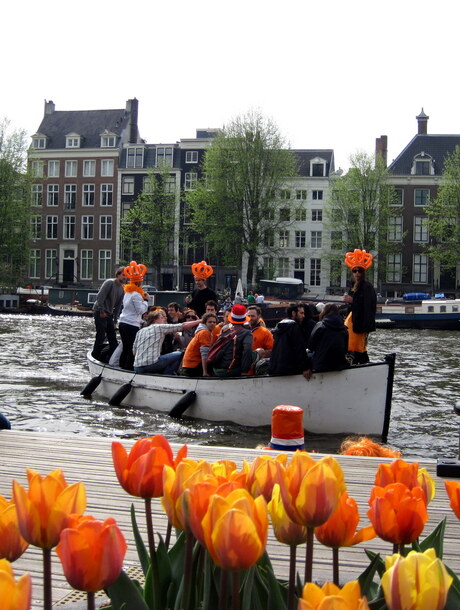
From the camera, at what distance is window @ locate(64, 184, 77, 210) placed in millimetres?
54031

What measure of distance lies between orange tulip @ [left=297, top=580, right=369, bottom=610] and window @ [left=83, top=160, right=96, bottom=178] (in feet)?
180

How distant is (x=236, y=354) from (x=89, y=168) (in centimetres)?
4685

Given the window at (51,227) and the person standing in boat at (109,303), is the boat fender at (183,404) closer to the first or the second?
the person standing in boat at (109,303)

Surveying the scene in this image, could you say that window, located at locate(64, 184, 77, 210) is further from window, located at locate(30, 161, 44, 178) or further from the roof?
the roof

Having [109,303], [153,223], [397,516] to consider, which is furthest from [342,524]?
[153,223]

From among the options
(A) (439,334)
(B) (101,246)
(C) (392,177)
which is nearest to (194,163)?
(B) (101,246)

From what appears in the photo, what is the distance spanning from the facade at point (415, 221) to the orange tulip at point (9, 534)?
47.7 metres

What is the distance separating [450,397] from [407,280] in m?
36.5

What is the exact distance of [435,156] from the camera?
4888cm

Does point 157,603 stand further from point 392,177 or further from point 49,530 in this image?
point 392,177

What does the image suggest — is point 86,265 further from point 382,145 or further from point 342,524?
point 342,524

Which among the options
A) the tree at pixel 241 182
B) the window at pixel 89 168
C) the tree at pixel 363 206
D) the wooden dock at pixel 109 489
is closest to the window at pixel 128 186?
the window at pixel 89 168

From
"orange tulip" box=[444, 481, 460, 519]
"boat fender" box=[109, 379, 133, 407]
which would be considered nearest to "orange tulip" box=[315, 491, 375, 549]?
"orange tulip" box=[444, 481, 460, 519]

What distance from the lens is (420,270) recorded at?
48.3 metres
